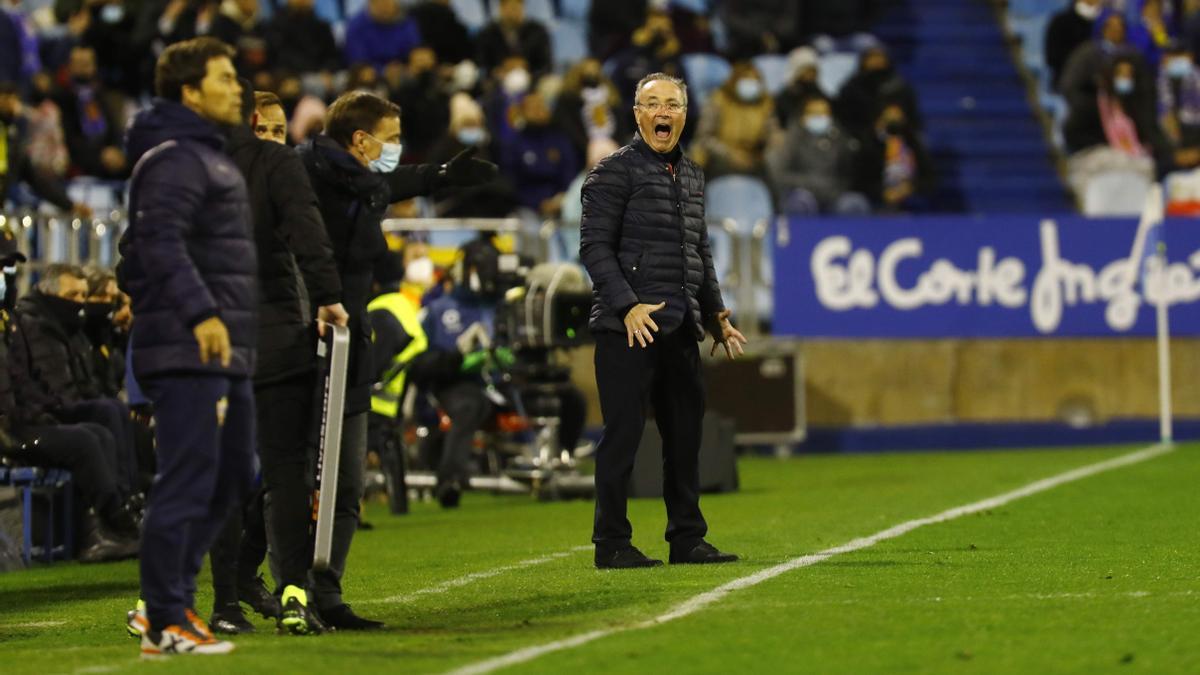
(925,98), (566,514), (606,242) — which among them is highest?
(925,98)

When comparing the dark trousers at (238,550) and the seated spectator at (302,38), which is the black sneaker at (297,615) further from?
the seated spectator at (302,38)

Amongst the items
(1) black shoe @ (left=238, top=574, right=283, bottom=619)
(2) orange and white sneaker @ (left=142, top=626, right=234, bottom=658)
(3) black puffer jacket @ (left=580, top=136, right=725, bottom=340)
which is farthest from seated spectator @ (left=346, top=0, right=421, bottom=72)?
(2) orange and white sneaker @ (left=142, top=626, right=234, bottom=658)

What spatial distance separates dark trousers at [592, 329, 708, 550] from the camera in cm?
1077

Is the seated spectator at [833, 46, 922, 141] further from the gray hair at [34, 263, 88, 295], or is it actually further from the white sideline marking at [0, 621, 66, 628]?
the white sideline marking at [0, 621, 66, 628]

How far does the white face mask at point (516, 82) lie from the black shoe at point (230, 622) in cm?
1572

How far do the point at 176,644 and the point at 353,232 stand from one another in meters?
1.79

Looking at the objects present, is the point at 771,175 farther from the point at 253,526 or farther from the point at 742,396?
the point at 253,526

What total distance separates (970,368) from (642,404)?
1270cm

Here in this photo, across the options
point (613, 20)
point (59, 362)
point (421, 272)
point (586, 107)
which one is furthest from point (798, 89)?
point (59, 362)

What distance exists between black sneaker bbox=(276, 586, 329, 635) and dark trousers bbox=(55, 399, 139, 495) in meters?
5.56

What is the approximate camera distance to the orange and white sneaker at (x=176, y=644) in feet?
26.1

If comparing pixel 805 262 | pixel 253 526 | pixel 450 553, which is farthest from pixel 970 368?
pixel 253 526

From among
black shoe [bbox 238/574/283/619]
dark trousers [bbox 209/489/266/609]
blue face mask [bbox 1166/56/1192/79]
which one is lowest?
black shoe [bbox 238/574/283/619]

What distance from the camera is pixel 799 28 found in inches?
1118
